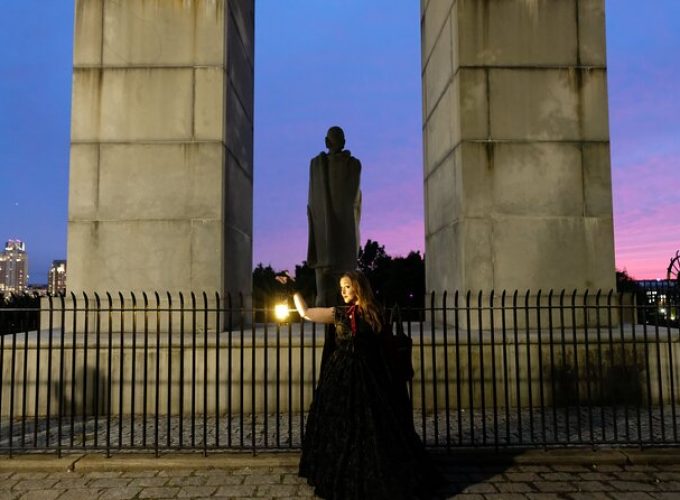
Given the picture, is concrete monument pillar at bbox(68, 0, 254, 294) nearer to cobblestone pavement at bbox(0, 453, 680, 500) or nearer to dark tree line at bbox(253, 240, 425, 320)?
cobblestone pavement at bbox(0, 453, 680, 500)

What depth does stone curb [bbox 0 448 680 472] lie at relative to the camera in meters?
5.30

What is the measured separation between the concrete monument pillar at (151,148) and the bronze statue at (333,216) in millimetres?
1606

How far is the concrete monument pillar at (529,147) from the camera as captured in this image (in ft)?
29.4

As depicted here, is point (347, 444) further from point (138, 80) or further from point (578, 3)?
point (578, 3)

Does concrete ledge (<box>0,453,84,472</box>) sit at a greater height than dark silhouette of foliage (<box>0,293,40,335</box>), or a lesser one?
lesser

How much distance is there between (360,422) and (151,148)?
6671mm

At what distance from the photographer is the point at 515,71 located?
932 centimetres

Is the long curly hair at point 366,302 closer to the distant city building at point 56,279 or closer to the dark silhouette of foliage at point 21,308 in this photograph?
the dark silhouette of foliage at point 21,308

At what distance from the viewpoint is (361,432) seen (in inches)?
170

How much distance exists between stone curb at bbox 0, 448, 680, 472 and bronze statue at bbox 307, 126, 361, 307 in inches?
139

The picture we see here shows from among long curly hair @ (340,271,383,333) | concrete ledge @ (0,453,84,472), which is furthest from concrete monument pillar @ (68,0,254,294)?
long curly hair @ (340,271,383,333)

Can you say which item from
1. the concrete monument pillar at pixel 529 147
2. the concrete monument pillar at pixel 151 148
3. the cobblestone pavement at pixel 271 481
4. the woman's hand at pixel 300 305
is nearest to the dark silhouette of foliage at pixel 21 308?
the concrete monument pillar at pixel 151 148

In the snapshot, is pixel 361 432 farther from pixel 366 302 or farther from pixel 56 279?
pixel 56 279

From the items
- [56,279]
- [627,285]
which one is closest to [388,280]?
[627,285]
